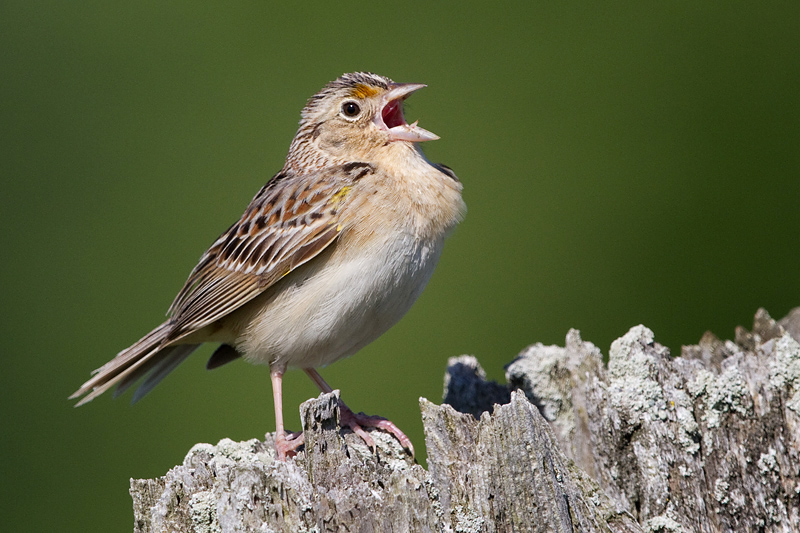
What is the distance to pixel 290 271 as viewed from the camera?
167 inches

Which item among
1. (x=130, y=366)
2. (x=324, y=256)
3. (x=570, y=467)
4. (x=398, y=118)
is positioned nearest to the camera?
(x=570, y=467)

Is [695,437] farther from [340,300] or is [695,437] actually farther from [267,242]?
[267,242]

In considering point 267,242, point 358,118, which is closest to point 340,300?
point 267,242

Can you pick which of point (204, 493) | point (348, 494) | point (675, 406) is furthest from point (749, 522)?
point (204, 493)

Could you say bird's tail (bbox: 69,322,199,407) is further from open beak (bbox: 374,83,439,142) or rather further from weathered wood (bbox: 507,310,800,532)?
weathered wood (bbox: 507,310,800,532)

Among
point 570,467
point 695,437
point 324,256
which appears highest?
point 324,256

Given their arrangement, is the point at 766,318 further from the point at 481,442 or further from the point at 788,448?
the point at 481,442

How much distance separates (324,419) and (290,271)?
1492 millimetres

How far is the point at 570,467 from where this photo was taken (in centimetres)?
289

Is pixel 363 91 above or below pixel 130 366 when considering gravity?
above

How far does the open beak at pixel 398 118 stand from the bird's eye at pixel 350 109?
118 millimetres

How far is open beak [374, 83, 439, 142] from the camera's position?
450cm

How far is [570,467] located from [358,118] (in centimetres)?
256

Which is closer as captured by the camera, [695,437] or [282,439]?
[695,437]
